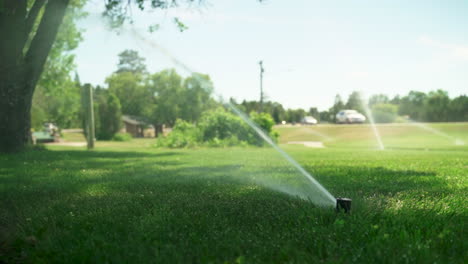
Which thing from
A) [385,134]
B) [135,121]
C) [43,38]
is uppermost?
[43,38]

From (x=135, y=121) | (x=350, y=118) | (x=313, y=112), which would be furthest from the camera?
(x=313, y=112)

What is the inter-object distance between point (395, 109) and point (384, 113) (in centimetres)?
379

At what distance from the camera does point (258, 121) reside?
27.0m

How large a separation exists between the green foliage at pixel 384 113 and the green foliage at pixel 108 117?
4852 centimetres

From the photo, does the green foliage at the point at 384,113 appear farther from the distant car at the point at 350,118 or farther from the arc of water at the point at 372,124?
the distant car at the point at 350,118

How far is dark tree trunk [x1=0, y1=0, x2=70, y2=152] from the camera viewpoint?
31.8 ft

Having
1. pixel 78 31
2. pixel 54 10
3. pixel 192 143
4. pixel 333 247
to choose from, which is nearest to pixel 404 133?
pixel 192 143

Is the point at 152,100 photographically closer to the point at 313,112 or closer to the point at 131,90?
the point at 131,90

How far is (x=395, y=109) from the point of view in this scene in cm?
7856

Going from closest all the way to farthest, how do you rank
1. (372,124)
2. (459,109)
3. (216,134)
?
1. (216,134)
2. (372,124)
3. (459,109)

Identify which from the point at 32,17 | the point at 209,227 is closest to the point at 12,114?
the point at 32,17

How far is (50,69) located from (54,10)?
1546 centimetres

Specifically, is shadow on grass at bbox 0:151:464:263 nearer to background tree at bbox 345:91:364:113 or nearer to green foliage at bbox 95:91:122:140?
green foliage at bbox 95:91:122:140

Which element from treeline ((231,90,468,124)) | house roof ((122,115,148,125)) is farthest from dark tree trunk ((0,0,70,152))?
house roof ((122,115,148,125))
